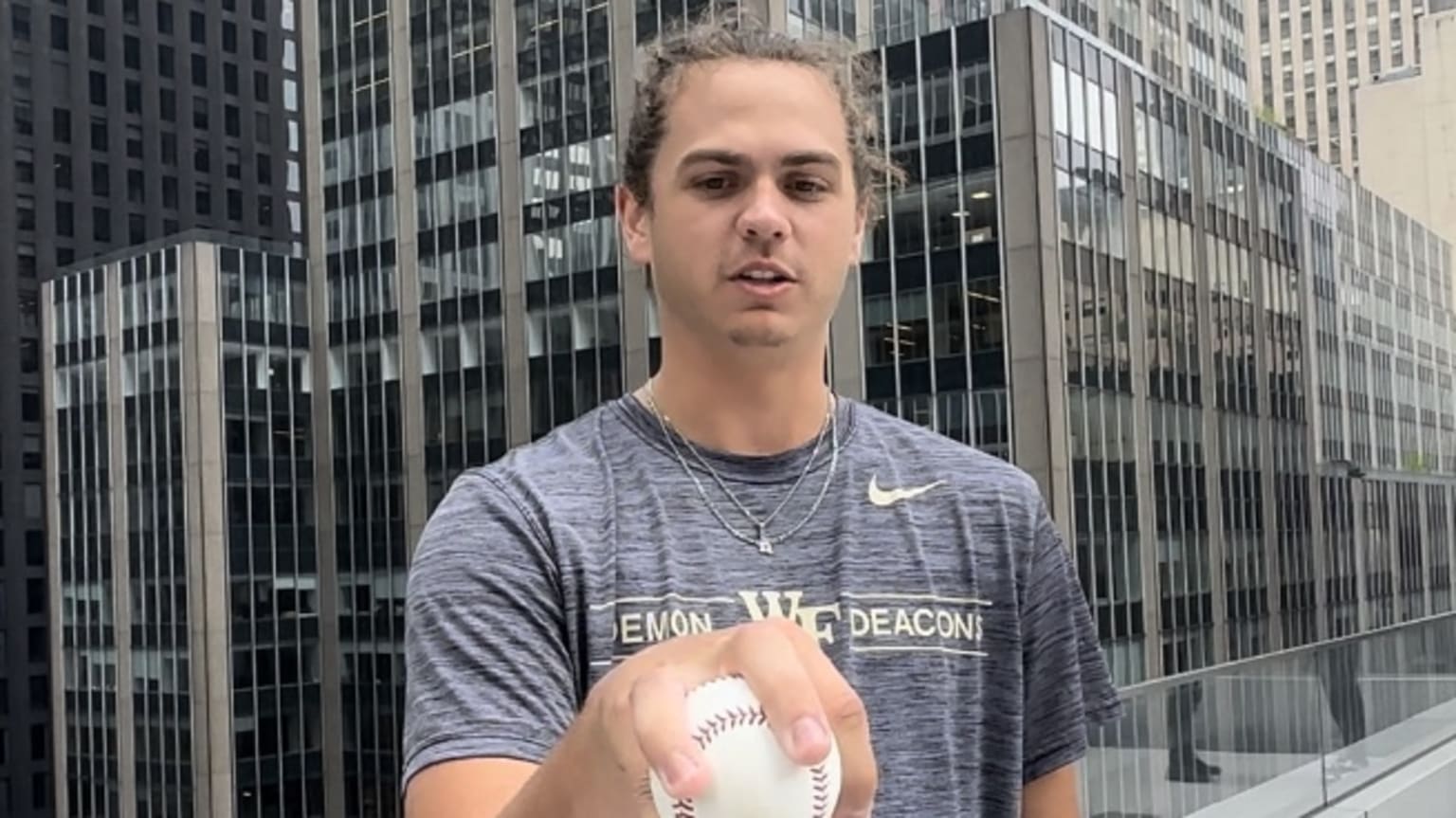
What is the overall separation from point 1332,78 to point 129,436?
308 ft

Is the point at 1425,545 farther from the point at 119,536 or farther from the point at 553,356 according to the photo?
the point at 119,536

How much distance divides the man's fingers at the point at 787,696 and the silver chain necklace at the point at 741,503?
0.61m

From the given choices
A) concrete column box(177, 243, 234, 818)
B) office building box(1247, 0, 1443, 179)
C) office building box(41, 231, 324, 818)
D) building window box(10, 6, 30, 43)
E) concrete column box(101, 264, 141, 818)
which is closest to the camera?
concrete column box(177, 243, 234, 818)

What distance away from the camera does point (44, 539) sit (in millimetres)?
73812

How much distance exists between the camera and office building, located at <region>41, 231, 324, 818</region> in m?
52.7

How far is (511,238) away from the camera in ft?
156

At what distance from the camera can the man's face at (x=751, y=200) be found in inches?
60.9

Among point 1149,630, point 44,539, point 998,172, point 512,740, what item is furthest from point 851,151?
point 44,539

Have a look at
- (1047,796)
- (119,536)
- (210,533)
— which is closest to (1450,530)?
(210,533)

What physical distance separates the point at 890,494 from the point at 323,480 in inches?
2141

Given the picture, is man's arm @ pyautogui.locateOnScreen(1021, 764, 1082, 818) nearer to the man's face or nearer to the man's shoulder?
the man's shoulder

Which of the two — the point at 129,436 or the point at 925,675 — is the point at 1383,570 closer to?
the point at 129,436

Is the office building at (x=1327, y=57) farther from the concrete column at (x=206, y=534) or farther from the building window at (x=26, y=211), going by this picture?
the concrete column at (x=206, y=534)

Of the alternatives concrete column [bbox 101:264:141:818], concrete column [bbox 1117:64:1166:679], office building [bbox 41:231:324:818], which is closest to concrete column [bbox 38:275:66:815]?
office building [bbox 41:231:324:818]
